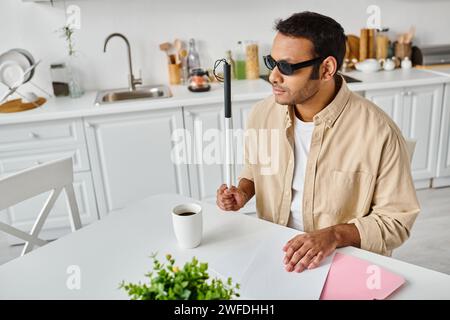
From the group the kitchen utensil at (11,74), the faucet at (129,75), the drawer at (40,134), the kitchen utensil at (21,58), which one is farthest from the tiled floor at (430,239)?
the faucet at (129,75)

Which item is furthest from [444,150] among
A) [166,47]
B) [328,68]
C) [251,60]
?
[328,68]

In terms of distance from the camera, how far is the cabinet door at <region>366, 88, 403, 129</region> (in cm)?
289

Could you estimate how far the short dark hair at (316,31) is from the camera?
1.34m

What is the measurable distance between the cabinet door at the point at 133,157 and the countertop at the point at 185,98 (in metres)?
0.06

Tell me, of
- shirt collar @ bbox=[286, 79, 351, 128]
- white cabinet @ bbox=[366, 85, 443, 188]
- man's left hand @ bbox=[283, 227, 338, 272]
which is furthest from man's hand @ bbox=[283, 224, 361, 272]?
white cabinet @ bbox=[366, 85, 443, 188]

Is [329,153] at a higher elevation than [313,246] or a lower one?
higher

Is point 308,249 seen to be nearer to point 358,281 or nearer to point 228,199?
point 358,281

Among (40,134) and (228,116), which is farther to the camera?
(40,134)

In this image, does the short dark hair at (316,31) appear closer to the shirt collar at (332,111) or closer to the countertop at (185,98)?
the shirt collar at (332,111)

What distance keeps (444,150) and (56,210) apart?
2566mm

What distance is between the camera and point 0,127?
101 inches

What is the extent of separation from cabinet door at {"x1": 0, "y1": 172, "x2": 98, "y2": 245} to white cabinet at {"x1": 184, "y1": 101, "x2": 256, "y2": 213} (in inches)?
24.6

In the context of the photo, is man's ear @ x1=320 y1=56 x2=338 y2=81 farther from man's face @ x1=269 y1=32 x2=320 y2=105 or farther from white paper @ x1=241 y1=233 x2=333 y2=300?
white paper @ x1=241 y1=233 x2=333 y2=300

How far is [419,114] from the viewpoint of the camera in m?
2.99
